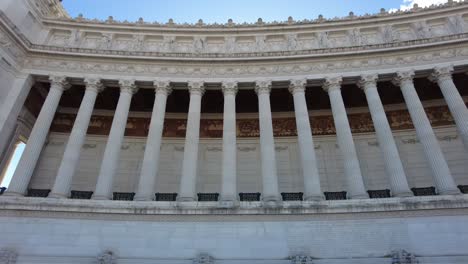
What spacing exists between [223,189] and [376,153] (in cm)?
1321

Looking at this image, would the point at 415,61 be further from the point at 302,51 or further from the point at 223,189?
the point at 223,189

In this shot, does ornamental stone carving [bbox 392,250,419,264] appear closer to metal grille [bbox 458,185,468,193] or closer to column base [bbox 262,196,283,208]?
column base [bbox 262,196,283,208]

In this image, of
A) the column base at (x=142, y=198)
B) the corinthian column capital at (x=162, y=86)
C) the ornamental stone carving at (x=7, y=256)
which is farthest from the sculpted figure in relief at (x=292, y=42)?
the ornamental stone carving at (x=7, y=256)

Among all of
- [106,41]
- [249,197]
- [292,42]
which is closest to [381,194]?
[249,197]

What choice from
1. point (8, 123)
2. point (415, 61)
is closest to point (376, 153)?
point (415, 61)

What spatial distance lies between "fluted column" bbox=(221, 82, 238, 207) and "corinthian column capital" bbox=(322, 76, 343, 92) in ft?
20.8

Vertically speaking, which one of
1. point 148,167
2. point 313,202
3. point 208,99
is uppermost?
point 208,99

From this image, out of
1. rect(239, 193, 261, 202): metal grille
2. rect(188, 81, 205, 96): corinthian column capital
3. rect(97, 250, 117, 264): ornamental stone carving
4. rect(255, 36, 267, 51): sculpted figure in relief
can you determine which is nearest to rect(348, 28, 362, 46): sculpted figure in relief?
rect(255, 36, 267, 51): sculpted figure in relief

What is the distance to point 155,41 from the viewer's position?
2723 cm

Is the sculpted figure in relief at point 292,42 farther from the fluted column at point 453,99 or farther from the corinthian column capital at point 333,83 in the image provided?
the fluted column at point 453,99

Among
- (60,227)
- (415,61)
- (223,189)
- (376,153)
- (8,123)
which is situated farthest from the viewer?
(376,153)

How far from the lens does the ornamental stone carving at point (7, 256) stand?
16.7 m

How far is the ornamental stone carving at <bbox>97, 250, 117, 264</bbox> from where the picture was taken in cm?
1675

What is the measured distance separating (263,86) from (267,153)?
549cm
